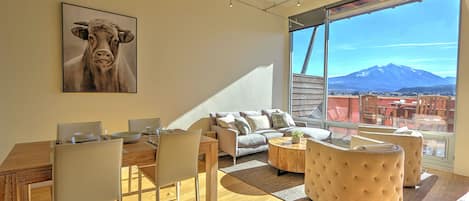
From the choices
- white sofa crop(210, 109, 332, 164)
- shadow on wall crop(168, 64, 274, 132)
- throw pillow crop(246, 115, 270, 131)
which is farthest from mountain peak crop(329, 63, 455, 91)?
→ throw pillow crop(246, 115, 270, 131)

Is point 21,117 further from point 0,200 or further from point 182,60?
point 182,60

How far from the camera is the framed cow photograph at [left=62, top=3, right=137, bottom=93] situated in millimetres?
3465

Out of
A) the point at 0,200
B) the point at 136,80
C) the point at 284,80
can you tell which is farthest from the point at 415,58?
the point at 0,200

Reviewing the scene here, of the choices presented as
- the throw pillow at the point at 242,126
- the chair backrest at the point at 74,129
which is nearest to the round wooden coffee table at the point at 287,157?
the throw pillow at the point at 242,126

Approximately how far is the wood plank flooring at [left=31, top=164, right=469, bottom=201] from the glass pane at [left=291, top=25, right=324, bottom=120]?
270 centimetres

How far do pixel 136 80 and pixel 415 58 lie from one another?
4780mm

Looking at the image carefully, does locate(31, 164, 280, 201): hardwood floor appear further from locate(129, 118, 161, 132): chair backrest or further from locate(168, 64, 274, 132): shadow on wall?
locate(168, 64, 274, 132): shadow on wall

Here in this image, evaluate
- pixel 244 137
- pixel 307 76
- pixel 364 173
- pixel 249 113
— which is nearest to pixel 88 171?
pixel 364 173

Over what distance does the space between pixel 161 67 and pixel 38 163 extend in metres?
2.77

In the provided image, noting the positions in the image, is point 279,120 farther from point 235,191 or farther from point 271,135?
point 235,191

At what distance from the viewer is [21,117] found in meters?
3.24

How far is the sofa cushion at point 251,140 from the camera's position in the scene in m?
4.37

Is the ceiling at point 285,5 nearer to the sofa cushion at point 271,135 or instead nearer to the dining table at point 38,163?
the sofa cushion at point 271,135

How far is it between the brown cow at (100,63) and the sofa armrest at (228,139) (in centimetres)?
166
